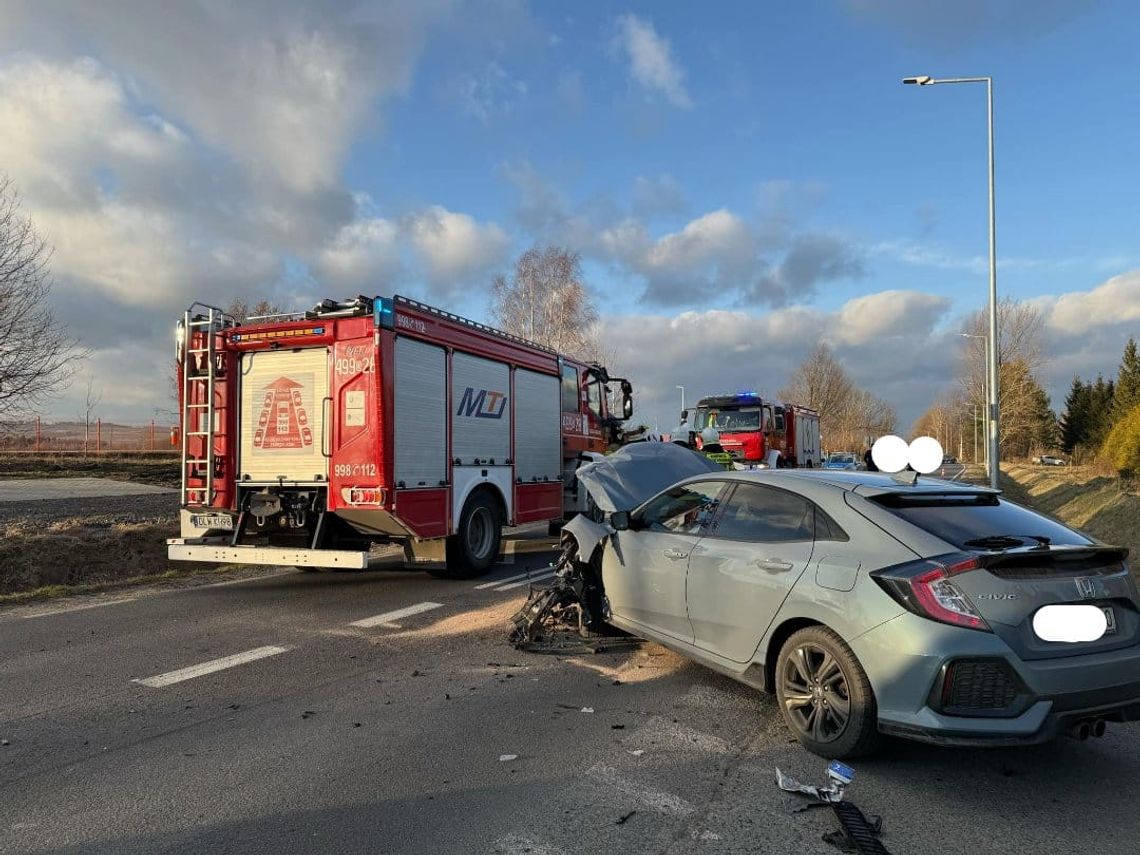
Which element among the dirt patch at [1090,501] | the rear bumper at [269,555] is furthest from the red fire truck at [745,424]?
the rear bumper at [269,555]

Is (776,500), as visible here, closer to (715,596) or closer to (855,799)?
(715,596)

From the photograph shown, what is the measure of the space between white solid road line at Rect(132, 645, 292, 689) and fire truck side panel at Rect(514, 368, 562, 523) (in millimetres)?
4747

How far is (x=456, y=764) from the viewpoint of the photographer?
12.7 feet

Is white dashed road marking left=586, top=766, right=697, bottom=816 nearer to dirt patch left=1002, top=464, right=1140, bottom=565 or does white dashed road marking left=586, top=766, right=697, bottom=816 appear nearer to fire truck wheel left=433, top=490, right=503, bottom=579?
fire truck wheel left=433, top=490, right=503, bottom=579

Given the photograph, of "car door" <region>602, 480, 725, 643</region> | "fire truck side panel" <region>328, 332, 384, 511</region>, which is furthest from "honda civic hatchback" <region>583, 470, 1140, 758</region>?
"fire truck side panel" <region>328, 332, 384, 511</region>

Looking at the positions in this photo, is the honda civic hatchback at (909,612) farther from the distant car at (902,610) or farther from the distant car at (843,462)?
the distant car at (843,462)

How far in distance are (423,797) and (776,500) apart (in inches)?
99.1

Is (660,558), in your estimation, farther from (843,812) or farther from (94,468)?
(94,468)

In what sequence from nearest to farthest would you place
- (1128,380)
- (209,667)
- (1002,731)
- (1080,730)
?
(1002,731)
(1080,730)
(209,667)
(1128,380)

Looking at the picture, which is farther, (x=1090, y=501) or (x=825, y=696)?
(x=1090, y=501)

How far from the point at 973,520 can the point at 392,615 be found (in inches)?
208

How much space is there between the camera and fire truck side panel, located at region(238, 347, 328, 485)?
27.7ft

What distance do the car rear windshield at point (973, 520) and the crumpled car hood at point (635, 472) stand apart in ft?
10.1

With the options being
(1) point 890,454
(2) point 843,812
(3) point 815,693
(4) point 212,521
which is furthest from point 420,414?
(2) point 843,812
